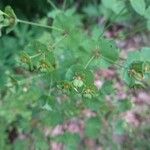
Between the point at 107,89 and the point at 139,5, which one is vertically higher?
the point at 139,5

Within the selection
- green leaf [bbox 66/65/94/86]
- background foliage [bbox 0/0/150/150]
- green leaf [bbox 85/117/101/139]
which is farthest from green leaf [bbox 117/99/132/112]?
green leaf [bbox 66/65/94/86]

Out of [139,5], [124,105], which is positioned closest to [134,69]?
[139,5]

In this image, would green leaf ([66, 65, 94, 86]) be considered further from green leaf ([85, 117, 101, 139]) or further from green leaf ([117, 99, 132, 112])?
green leaf ([85, 117, 101, 139])

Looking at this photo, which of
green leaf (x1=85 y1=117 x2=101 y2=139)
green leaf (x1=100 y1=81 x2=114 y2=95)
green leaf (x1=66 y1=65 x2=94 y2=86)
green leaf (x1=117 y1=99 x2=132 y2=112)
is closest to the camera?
green leaf (x1=66 y1=65 x2=94 y2=86)

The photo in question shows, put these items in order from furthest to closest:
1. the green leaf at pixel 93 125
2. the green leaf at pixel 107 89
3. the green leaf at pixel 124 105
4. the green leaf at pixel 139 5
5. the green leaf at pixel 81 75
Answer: the green leaf at pixel 93 125 → the green leaf at pixel 124 105 → the green leaf at pixel 107 89 → the green leaf at pixel 139 5 → the green leaf at pixel 81 75

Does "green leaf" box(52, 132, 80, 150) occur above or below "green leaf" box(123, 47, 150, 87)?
below

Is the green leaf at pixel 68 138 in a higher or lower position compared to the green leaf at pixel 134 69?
lower

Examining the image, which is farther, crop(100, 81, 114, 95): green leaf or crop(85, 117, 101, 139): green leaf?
crop(85, 117, 101, 139): green leaf

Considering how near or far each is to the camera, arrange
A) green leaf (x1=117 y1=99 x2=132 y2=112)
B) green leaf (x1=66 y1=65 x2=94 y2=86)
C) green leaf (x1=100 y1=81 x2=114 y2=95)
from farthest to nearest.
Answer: green leaf (x1=117 y1=99 x2=132 y2=112)
green leaf (x1=100 y1=81 x2=114 y2=95)
green leaf (x1=66 y1=65 x2=94 y2=86)

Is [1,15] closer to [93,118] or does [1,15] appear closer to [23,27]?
[93,118]

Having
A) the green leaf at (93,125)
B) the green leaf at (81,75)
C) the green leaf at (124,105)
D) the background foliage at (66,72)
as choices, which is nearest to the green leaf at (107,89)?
the background foliage at (66,72)

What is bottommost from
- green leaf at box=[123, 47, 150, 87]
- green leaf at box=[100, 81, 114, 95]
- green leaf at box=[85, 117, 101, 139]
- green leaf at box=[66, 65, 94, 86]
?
green leaf at box=[85, 117, 101, 139]

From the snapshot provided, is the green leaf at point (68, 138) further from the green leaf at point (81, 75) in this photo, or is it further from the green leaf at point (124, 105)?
the green leaf at point (81, 75)

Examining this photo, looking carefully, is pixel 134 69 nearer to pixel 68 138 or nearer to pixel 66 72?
pixel 66 72
